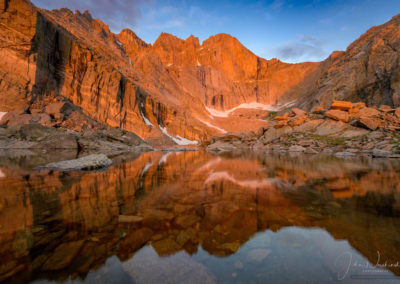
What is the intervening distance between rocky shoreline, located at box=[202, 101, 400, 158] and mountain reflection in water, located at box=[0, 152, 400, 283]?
1766 centimetres

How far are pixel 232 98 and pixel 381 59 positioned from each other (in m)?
78.2

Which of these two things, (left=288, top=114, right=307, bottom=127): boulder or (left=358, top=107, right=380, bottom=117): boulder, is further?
(left=288, top=114, right=307, bottom=127): boulder

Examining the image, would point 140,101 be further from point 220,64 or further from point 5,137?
point 220,64

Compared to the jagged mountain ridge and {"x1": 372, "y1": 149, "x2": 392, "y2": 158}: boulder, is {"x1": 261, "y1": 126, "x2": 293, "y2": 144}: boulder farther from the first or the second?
the jagged mountain ridge

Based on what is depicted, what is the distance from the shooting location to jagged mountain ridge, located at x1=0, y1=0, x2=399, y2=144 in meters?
29.4

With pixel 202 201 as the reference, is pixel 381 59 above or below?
above

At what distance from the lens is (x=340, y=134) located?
25.2 m

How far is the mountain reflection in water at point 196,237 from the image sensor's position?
1.82m

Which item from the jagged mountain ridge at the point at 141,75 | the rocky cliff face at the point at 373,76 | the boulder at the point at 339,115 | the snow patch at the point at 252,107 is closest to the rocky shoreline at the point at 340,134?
the boulder at the point at 339,115

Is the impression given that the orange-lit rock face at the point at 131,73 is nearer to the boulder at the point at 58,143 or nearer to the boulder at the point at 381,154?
the boulder at the point at 58,143

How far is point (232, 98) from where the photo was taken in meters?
118

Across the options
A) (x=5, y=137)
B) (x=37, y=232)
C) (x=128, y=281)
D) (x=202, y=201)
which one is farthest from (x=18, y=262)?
(x=5, y=137)

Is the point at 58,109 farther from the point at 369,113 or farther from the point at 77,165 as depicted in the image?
the point at 369,113
